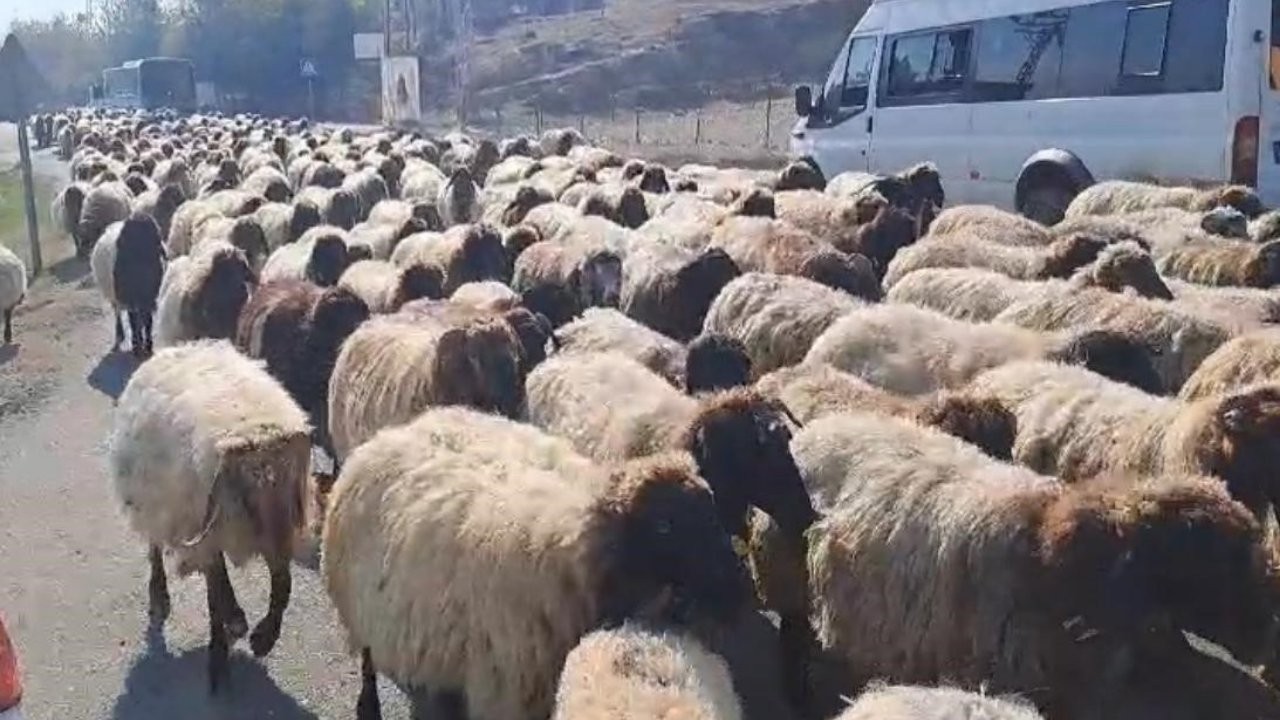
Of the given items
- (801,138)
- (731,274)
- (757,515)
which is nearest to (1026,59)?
(801,138)

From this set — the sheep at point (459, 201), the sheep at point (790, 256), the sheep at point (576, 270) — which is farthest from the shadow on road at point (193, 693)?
the sheep at point (459, 201)

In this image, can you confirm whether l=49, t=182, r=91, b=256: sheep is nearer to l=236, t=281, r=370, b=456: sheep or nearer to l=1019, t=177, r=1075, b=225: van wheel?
l=236, t=281, r=370, b=456: sheep

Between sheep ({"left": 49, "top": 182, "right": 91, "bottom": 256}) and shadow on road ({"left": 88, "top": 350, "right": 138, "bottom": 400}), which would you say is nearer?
shadow on road ({"left": 88, "top": 350, "right": 138, "bottom": 400})

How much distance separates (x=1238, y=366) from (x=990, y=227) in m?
4.63

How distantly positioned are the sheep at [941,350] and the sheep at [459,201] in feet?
30.9

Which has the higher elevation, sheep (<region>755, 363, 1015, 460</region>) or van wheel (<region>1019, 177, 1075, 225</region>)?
van wheel (<region>1019, 177, 1075, 225</region>)

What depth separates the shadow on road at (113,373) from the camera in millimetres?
11277

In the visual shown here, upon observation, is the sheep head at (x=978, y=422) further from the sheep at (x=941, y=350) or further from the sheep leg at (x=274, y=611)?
the sheep leg at (x=274, y=611)

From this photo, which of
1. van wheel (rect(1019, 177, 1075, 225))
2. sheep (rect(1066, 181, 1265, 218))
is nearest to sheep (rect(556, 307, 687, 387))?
sheep (rect(1066, 181, 1265, 218))

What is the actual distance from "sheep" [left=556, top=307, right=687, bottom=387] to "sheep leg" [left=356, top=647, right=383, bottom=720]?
2181mm

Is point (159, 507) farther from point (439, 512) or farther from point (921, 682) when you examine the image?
point (921, 682)

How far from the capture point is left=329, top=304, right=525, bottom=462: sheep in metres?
6.56

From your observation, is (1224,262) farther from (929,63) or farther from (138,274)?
(138,274)

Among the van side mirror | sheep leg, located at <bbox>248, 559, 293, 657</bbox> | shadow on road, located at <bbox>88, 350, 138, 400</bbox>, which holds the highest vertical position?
the van side mirror
